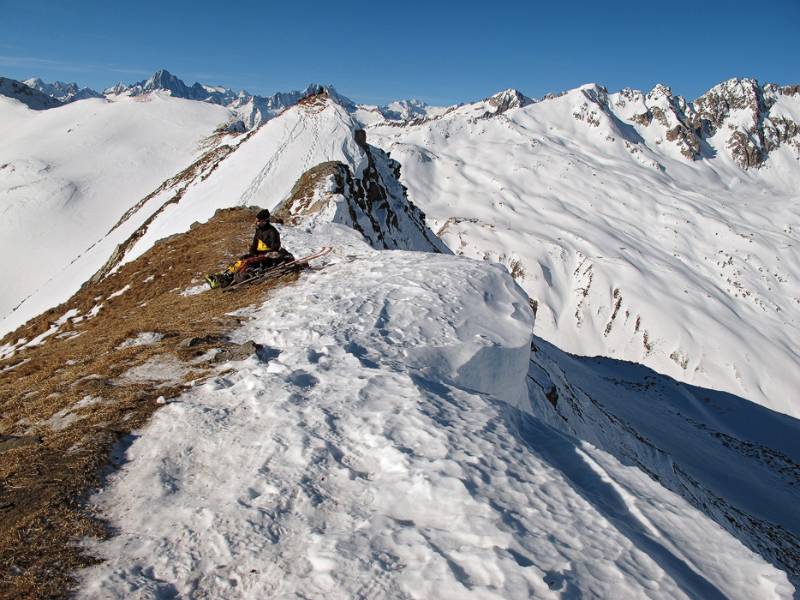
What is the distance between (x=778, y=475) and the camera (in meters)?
37.9

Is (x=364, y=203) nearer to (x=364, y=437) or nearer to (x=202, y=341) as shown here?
(x=202, y=341)

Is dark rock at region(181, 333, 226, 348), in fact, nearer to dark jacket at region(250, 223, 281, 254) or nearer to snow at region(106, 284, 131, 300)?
dark jacket at region(250, 223, 281, 254)

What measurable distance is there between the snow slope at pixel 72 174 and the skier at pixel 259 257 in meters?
14.9

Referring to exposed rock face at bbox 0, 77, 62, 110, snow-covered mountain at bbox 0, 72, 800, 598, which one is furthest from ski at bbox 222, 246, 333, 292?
exposed rock face at bbox 0, 77, 62, 110

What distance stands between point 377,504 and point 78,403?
528 centimetres

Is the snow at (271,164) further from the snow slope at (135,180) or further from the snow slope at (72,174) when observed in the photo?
the snow slope at (72,174)

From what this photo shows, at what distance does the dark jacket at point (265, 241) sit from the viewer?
1590 centimetres

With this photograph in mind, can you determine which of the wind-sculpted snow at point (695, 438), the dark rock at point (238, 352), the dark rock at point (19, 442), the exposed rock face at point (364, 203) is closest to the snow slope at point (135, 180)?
the exposed rock face at point (364, 203)

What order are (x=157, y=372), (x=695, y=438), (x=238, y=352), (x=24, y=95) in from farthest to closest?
(x=24, y=95)
(x=695, y=438)
(x=238, y=352)
(x=157, y=372)

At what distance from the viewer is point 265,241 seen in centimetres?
1598

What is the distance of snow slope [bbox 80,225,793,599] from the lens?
4.46 m

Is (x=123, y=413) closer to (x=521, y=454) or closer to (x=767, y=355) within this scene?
(x=521, y=454)

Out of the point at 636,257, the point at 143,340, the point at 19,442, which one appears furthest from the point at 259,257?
the point at 636,257

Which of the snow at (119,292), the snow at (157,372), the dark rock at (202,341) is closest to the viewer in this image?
the snow at (157,372)
